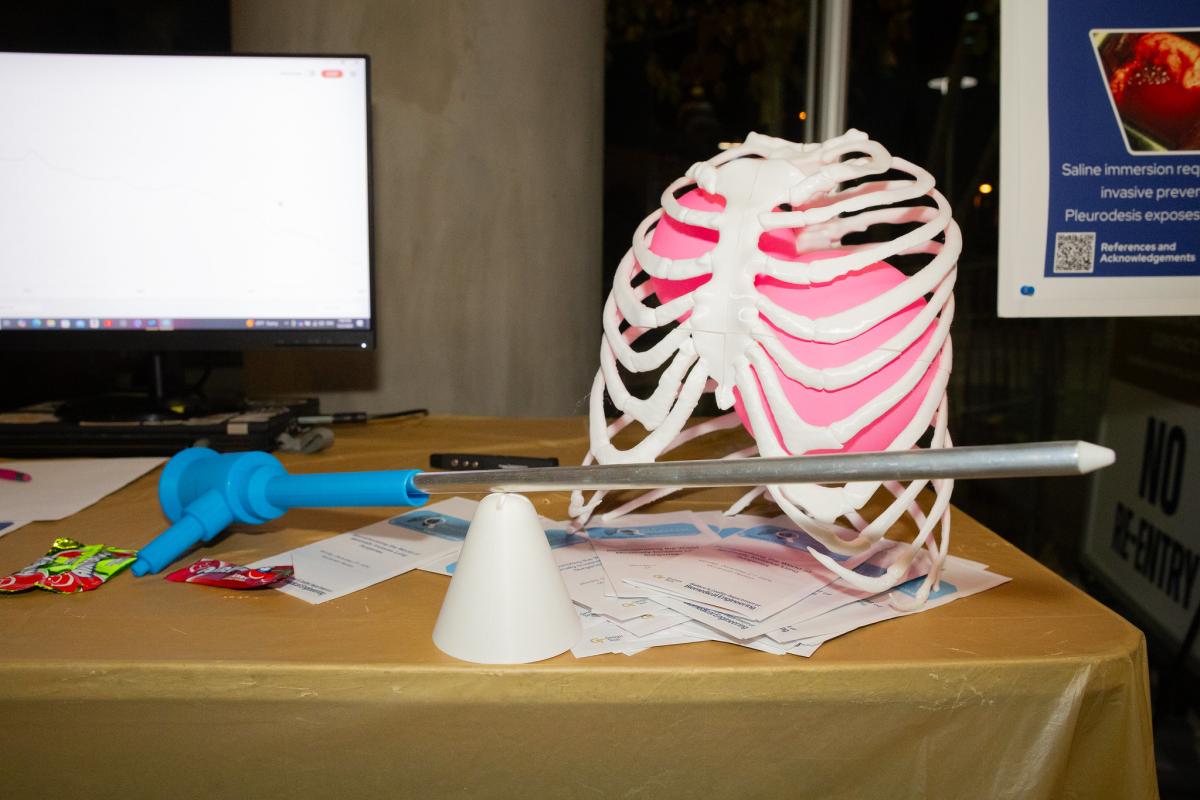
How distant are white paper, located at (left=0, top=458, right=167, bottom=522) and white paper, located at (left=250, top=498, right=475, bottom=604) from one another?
0.30m

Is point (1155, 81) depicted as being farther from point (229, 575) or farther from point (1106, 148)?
point (229, 575)

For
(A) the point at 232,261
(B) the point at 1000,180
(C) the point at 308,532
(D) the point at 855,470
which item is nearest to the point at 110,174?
(A) the point at 232,261

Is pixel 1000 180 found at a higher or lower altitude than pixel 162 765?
higher

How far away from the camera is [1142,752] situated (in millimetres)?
597

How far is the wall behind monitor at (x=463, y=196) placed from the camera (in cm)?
148

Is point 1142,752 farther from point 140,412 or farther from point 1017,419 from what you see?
point 1017,419

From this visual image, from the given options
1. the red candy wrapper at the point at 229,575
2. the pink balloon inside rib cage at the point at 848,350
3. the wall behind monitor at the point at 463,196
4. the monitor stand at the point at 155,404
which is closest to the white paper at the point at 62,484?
the monitor stand at the point at 155,404

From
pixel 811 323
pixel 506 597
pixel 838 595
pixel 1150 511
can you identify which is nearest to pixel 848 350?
pixel 811 323

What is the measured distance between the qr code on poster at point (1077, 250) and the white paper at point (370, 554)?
89 centimetres

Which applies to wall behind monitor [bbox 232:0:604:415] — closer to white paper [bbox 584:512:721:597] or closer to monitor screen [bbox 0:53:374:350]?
monitor screen [bbox 0:53:374:350]

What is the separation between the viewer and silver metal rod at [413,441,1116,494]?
415mm

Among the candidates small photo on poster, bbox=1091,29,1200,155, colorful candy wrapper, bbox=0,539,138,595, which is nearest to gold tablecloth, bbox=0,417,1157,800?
colorful candy wrapper, bbox=0,539,138,595

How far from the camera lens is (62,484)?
1.00m

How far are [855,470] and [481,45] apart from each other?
126cm
